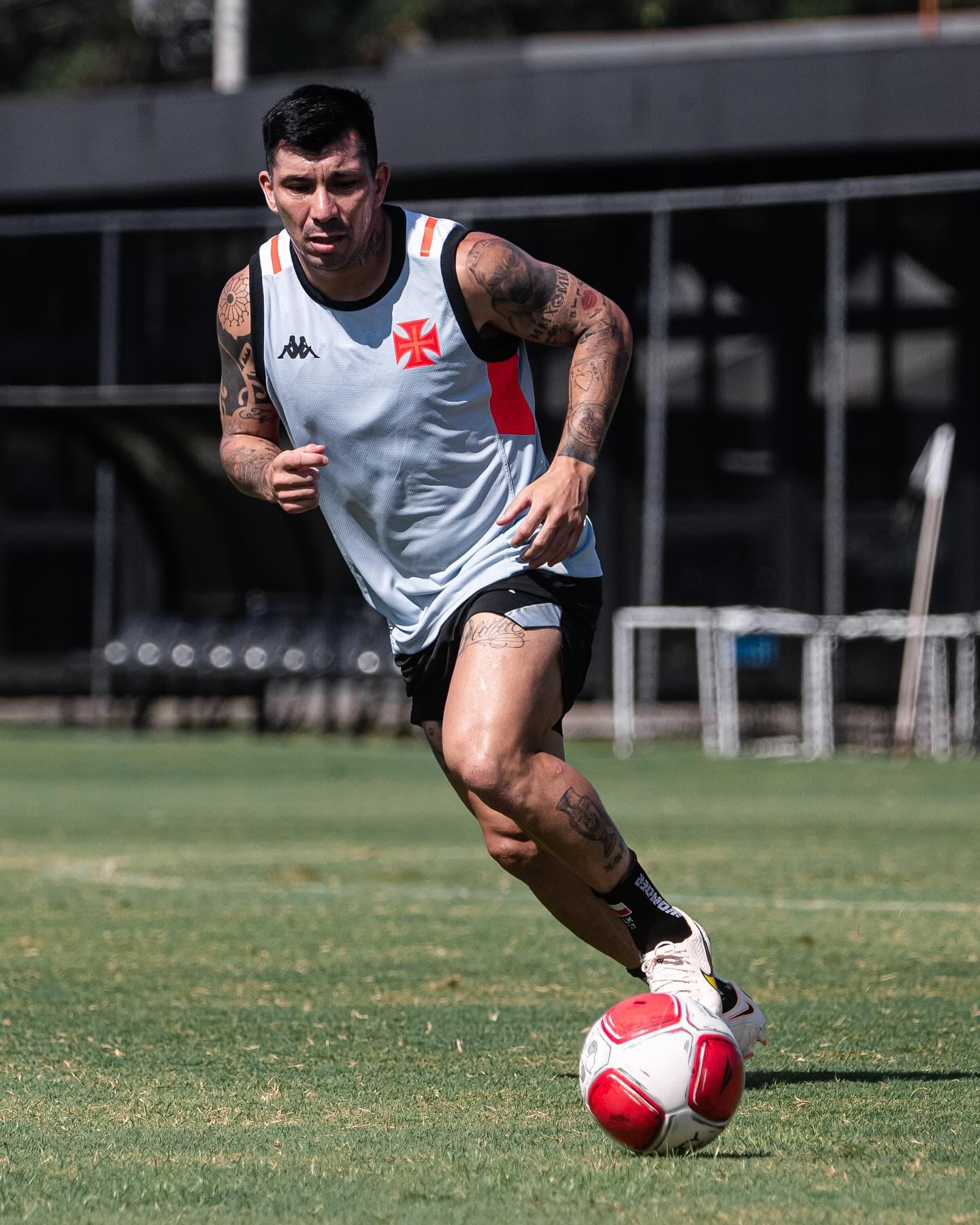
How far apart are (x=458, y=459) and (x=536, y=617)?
1.38ft

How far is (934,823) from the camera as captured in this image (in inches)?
484

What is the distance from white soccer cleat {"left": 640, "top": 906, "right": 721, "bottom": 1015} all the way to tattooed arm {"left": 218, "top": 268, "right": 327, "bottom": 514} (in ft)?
4.22

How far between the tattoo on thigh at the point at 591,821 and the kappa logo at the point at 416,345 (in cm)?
105

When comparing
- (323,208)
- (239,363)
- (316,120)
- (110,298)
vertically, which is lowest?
(239,363)

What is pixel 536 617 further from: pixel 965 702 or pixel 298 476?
pixel 965 702

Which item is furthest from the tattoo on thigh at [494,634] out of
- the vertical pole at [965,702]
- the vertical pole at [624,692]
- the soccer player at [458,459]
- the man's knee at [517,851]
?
the vertical pole at [965,702]

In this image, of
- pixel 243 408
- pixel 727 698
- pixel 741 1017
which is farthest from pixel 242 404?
pixel 727 698

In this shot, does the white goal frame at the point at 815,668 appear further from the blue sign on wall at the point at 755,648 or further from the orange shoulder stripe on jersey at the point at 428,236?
the orange shoulder stripe on jersey at the point at 428,236

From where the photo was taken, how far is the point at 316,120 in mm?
4969

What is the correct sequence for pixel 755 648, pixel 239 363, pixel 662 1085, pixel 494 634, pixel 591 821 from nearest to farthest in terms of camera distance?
pixel 662 1085 → pixel 591 821 → pixel 494 634 → pixel 239 363 → pixel 755 648

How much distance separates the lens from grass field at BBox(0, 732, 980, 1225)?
391 cm

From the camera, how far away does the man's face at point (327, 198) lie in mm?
4980

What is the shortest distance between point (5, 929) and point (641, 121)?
53.2ft

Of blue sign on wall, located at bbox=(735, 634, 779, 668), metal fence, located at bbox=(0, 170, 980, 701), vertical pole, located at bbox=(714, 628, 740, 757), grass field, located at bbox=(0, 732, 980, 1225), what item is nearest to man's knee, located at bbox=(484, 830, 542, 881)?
grass field, located at bbox=(0, 732, 980, 1225)
